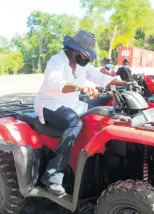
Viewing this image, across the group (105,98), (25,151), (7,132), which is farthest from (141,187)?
(105,98)

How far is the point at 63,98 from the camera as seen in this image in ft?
10.8

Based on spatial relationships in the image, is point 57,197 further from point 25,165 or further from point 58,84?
point 58,84

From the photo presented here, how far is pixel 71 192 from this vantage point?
3236mm

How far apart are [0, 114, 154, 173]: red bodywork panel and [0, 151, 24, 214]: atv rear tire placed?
31cm

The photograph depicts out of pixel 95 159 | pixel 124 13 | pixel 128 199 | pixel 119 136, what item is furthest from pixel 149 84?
pixel 124 13

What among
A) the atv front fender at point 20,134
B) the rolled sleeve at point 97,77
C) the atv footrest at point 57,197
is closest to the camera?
the atv footrest at point 57,197

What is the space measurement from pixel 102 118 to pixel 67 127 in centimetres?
33

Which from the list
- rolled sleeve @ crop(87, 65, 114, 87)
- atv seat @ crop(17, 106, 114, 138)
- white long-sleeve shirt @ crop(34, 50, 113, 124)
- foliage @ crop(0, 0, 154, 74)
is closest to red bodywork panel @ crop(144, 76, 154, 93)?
rolled sleeve @ crop(87, 65, 114, 87)

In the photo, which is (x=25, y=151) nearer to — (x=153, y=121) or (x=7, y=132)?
(x=7, y=132)

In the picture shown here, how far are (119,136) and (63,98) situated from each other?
858 mm

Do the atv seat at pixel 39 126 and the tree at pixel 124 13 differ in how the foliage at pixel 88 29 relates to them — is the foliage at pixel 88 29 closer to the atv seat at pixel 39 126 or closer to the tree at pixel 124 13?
the tree at pixel 124 13

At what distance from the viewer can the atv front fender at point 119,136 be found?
2500 millimetres

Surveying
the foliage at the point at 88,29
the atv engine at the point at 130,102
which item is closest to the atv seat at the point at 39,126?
the atv engine at the point at 130,102

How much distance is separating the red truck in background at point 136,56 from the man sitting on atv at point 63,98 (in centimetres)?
2879
